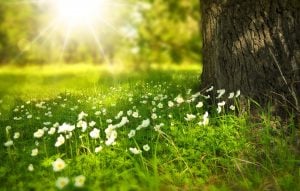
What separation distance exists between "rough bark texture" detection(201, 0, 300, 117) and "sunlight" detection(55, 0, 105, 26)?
41.4 feet

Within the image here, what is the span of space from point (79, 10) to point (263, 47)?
13.4 metres

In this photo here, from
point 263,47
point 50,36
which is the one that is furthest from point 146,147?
point 50,36

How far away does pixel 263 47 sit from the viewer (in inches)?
150

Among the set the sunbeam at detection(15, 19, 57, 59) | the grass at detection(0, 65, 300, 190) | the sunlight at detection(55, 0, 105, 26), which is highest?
the sunlight at detection(55, 0, 105, 26)

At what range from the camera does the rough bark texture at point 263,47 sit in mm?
3768

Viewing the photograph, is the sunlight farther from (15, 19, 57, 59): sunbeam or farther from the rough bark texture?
the rough bark texture

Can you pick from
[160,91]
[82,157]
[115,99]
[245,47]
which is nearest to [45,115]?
[115,99]

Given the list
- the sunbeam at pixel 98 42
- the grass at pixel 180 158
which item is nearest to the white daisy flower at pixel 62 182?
the grass at pixel 180 158

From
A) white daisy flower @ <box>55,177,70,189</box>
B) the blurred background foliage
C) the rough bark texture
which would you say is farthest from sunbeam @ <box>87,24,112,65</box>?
white daisy flower @ <box>55,177,70,189</box>

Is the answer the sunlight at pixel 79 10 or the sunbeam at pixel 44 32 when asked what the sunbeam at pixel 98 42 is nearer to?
the sunlight at pixel 79 10

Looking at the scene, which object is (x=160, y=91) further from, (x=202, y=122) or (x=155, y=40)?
(x=155, y=40)

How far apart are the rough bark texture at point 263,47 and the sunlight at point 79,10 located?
1261cm

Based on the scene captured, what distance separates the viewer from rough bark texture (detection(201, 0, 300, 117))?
3.77 meters

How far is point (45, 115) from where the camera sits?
190 inches
